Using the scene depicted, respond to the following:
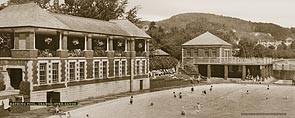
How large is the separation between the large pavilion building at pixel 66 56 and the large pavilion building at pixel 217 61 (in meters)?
22.3

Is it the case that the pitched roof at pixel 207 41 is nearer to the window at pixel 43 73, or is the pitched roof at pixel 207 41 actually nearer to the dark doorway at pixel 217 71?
the dark doorway at pixel 217 71

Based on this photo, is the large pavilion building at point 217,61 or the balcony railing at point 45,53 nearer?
the balcony railing at point 45,53

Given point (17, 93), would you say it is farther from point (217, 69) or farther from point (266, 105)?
point (217, 69)

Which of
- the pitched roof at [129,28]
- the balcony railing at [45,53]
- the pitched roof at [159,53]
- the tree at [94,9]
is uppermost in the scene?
the tree at [94,9]

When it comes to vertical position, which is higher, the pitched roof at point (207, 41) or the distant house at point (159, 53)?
the pitched roof at point (207, 41)

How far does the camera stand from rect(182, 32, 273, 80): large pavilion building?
81.8 m

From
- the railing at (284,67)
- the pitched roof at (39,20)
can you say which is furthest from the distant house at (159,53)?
the pitched roof at (39,20)

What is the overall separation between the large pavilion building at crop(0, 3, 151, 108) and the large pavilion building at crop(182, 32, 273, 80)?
878 inches

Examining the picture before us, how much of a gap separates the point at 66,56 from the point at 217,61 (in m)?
43.1

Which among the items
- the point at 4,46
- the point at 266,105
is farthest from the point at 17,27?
the point at 266,105

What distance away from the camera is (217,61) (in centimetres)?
8312

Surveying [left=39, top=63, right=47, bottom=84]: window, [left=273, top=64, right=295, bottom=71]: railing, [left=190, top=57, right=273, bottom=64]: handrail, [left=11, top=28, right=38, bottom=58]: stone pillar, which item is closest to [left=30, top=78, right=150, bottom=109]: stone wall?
[left=39, top=63, right=47, bottom=84]: window

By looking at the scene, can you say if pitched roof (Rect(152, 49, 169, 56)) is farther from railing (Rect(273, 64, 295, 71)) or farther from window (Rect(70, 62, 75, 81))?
window (Rect(70, 62, 75, 81))

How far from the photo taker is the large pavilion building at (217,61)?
268 feet
